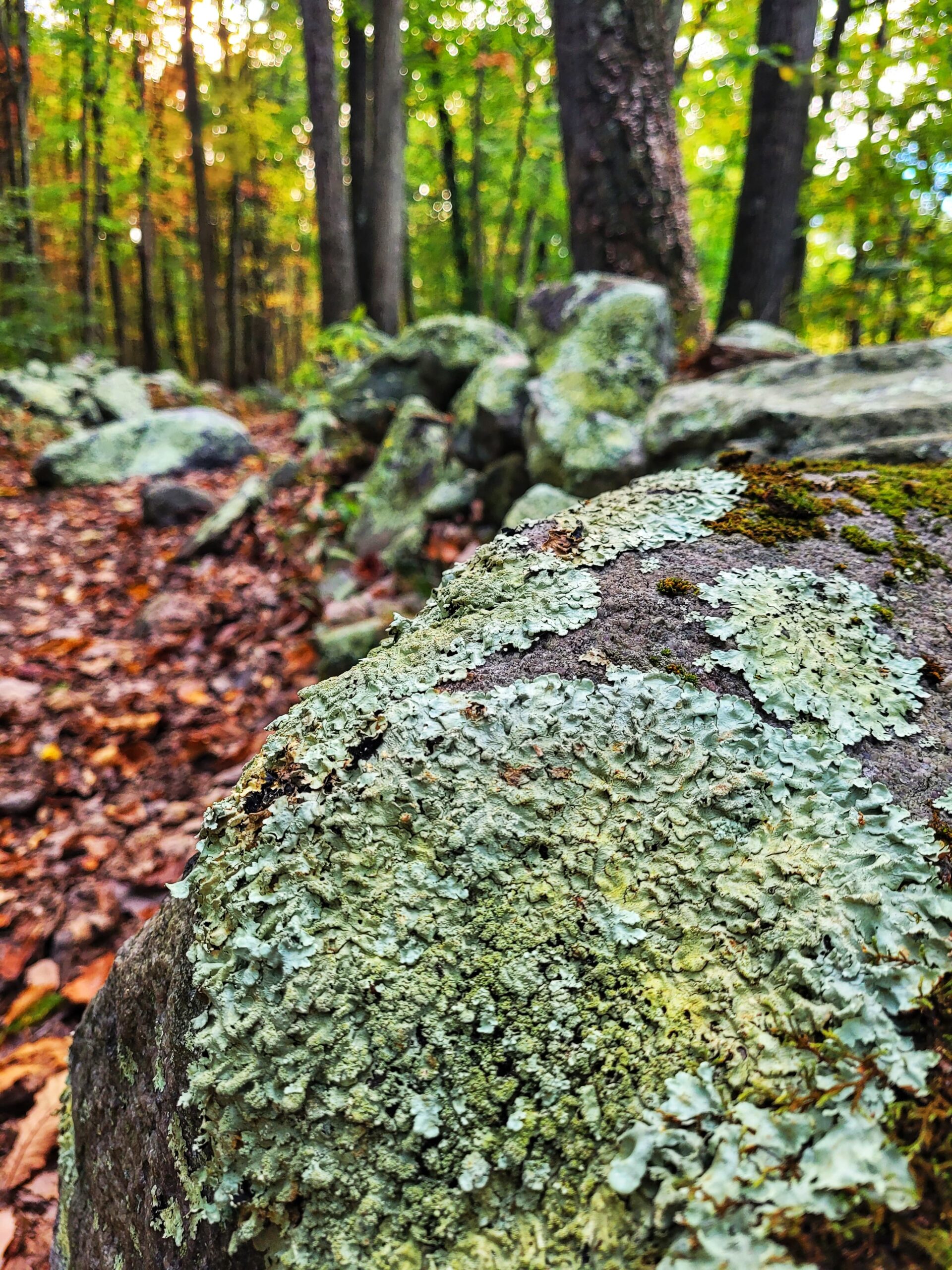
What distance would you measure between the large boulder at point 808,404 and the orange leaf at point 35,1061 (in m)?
2.82

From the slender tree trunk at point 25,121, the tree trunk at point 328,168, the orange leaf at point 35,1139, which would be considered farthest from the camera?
the slender tree trunk at point 25,121

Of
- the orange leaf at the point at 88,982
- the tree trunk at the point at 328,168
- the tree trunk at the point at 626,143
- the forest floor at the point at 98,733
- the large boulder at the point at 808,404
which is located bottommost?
the orange leaf at the point at 88,982

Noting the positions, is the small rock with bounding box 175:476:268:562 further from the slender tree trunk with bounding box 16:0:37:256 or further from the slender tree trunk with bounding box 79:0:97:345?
the slender tree trunk with bounding box 79:0:97:345

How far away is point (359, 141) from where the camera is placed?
9.99 m

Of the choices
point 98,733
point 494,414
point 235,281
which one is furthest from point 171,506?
point 235,281

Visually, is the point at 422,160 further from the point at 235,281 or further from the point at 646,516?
the point at 646,516

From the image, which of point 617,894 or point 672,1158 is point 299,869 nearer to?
point 617,894

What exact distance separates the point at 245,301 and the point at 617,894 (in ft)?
71.2

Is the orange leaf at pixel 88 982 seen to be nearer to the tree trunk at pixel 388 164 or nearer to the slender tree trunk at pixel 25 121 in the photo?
the tree trunk at pixel 388 164

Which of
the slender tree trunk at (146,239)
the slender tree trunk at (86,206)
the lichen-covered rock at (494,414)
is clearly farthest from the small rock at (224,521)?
the slender tree trunk at (146,239)

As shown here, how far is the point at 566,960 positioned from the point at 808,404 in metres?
2.11

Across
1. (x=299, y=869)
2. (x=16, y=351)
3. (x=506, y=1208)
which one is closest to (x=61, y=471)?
(x=16, y=351)

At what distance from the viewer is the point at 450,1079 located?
2.93 feet

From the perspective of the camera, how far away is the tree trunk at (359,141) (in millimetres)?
9898
